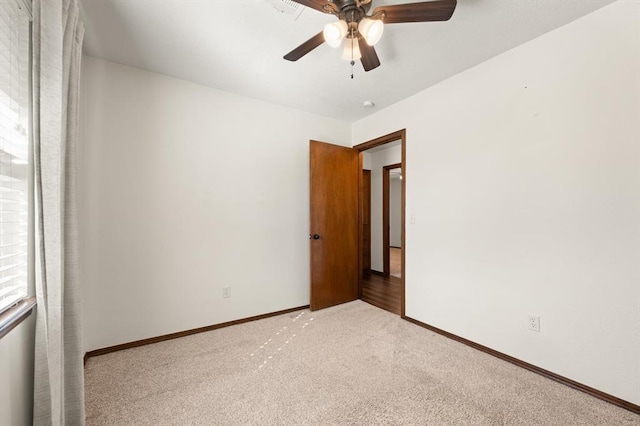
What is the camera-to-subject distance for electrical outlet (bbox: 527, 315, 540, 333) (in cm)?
197

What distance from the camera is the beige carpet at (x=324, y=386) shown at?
1522 mm

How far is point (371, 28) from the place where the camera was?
1.38m

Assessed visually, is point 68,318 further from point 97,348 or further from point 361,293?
point 361,293

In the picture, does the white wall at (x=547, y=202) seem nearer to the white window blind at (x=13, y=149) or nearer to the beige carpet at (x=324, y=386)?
the beige carpet at (x=324, y=386)

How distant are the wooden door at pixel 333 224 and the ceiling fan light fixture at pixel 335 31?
70.6 inches

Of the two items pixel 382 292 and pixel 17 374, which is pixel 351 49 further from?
pixel 382 292

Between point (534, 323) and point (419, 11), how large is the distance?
232 cm

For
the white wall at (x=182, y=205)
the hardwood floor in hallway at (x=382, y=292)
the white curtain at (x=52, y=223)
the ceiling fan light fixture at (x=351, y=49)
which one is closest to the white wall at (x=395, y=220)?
the hardwood floor in hallway at (x=382, y=292)

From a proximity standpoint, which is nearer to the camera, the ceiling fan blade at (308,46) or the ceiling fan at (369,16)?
the ceiling fan at (369,16)

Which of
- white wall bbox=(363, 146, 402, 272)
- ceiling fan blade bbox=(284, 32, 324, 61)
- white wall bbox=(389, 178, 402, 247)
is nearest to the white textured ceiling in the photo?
ceiling fan blade bbox=(284, 32, 324, 61)

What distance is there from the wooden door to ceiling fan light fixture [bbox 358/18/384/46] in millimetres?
1838

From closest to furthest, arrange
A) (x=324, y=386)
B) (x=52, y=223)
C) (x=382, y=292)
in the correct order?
(x=52, y=223), (x=324, y=386), (x=382, y=292)

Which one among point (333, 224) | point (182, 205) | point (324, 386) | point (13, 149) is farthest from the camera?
point (333, 224)

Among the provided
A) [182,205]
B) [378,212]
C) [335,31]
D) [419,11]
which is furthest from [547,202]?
[378,212]
